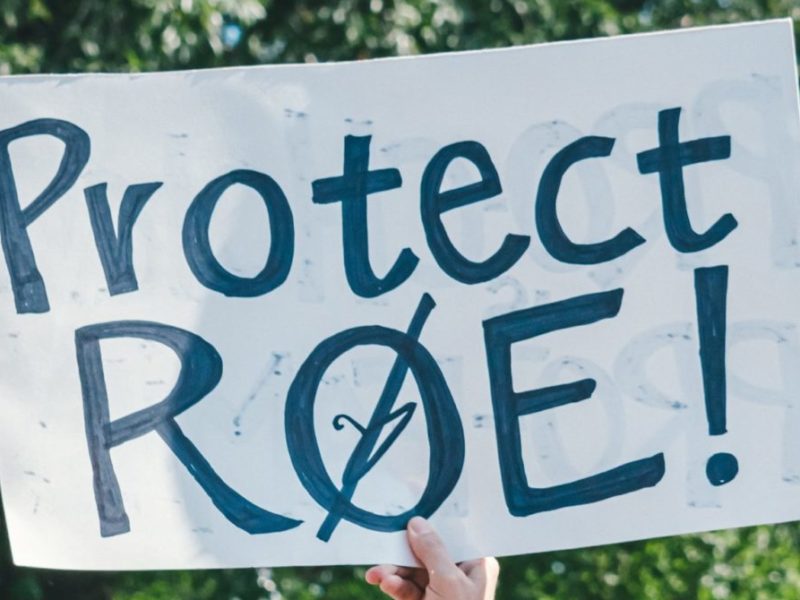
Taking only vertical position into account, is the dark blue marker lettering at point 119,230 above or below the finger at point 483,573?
above

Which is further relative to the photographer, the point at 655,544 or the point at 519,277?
the point at 655,544

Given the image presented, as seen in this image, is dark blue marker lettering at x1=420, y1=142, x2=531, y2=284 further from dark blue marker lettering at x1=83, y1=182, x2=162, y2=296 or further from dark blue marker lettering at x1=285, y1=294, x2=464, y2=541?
dark blue marker lettering at x1=83, y1=182, x2=162, y2=296

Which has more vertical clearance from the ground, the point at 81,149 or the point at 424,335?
the point at 81,149

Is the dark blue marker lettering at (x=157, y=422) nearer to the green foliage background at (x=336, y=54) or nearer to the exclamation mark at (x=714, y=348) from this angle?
the exclamation mark at (x=714, y=348)

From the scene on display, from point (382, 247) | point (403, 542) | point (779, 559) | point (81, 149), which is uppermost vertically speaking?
point (81, 149)

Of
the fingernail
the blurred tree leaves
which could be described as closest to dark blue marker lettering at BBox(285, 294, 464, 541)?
the fingernail

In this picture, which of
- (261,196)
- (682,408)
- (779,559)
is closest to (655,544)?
(779,559)

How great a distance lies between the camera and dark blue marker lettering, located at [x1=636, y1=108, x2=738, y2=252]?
197 centimetres

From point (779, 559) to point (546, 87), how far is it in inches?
82.9

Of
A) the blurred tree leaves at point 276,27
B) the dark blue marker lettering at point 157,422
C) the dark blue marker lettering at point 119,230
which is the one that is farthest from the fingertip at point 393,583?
the blurred tree leaves at point 276,27

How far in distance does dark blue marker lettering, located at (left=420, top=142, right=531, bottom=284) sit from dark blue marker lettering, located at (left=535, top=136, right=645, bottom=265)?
34 mm

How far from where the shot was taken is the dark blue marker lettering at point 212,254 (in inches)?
76.6

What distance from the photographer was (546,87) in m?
1.97

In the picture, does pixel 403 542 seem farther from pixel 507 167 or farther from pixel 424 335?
pixel 507 167
